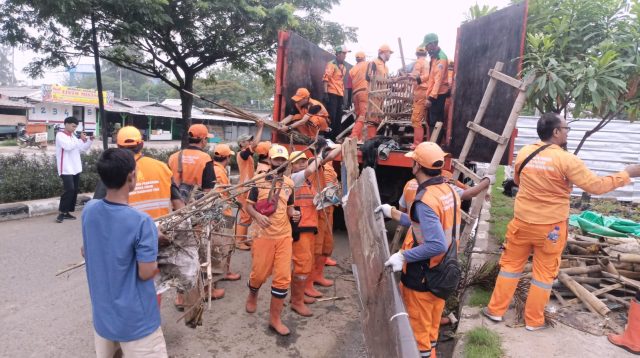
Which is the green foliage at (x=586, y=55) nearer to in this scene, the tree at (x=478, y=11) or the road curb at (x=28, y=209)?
the tree at (x=478, y=11)

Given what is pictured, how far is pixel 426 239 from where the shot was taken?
7.70 feet

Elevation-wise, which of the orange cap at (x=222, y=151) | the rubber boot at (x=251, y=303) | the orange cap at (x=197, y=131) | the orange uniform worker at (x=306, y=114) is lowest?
the rubber boot at (x=251, y=303)

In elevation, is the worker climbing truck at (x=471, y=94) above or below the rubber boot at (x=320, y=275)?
above

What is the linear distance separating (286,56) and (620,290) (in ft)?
15.1

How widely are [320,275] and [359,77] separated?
12.3ft

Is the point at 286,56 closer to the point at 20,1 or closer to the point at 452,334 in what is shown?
the point at 452,334

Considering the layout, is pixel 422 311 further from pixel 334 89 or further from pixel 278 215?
pixel 334 89

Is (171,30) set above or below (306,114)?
above

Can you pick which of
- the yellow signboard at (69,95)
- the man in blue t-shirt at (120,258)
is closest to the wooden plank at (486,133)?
the man in blue t-shirt at (120,258)

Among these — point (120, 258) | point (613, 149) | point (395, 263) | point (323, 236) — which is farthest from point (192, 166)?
point (613, 149)

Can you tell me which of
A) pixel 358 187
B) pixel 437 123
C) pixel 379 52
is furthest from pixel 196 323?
pixel 379 52

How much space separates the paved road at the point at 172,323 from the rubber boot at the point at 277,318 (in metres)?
0.06

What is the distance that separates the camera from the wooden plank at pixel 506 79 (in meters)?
3.96

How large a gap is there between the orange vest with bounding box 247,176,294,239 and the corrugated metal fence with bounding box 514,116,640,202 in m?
9.48
